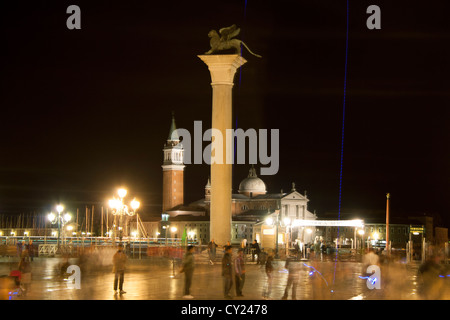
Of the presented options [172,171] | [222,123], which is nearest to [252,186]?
[172,171]

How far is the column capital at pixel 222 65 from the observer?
90.5 ft

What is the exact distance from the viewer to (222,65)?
2770 cm

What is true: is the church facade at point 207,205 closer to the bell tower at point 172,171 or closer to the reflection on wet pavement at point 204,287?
the bell tower at point 172,171

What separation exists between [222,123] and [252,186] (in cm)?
9159

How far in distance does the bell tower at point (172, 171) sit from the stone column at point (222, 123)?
85.1m

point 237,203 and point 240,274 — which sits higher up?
point 237,203

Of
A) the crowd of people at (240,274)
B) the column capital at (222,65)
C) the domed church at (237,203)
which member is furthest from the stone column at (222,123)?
the domed church at (237,203)

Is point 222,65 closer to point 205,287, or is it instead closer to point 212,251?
point 212,251

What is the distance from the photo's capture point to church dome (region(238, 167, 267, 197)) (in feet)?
390
